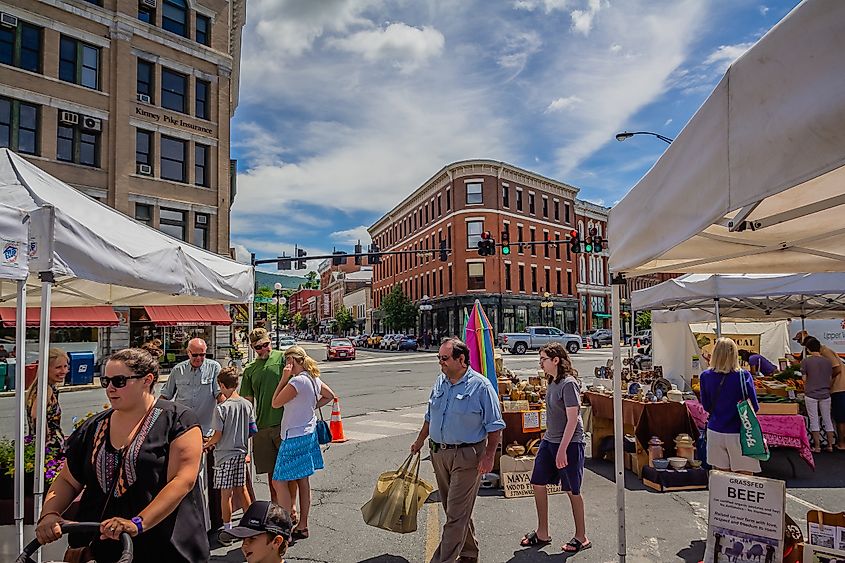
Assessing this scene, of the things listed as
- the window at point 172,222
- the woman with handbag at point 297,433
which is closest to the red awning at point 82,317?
the window at point 172,222

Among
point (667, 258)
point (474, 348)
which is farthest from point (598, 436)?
point (667, 258)

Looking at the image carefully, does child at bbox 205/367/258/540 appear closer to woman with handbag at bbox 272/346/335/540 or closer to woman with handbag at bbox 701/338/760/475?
woman with handbag at bbox 272/346/335/540

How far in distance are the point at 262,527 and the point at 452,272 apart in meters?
49.8

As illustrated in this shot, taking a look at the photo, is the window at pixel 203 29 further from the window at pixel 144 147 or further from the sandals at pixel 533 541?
the sandals at pixel 533 541

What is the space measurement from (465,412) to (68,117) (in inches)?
1059

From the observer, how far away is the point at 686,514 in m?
5.88

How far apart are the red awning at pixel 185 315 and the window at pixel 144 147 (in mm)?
6950

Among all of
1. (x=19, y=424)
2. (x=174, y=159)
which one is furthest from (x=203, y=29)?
(x=19, y=424)

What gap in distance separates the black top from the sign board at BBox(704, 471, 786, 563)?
3.15m

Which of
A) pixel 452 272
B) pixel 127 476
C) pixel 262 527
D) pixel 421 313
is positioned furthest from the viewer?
pixel 421 313

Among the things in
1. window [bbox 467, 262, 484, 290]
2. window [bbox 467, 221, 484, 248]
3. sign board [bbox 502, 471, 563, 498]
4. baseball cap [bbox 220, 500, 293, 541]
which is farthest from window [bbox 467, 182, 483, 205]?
baseball cap [bbox 220, 500, 293, 541]

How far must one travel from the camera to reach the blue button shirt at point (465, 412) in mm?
4250

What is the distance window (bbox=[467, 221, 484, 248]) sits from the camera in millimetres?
51125

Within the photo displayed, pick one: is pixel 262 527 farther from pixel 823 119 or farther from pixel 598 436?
pixel 598 436
